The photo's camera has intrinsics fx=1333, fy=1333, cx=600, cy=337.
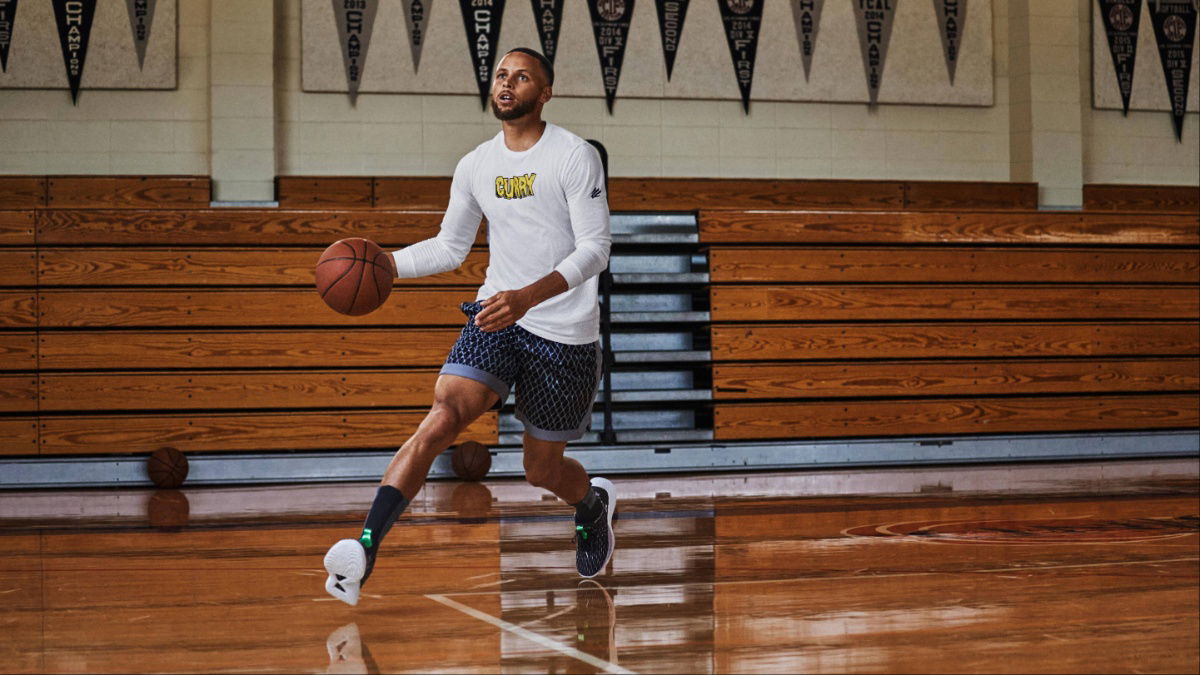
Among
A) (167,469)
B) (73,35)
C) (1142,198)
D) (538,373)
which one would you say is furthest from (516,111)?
(1142,198)

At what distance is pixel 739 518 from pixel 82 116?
16.8 feet

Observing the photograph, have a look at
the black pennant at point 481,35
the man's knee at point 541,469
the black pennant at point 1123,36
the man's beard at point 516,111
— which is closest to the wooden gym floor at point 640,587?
the man's knee at point 541,469

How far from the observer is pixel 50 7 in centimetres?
781

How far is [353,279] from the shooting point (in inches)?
122

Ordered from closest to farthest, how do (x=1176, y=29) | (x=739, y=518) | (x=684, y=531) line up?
(x=684, y=531) → (x=739, y=518) → (x=1176, y=29)

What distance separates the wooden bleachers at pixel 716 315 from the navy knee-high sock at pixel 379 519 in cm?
415

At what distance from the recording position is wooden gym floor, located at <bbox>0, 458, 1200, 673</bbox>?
2.31 metres

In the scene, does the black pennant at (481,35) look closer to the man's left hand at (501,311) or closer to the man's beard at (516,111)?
the man's beard at (516,111)

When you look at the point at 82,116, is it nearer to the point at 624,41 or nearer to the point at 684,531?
the point at 624,41

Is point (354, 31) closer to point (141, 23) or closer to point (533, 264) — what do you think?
point (141, 23)

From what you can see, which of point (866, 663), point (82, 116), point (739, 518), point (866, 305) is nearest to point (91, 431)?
point (82, 116)

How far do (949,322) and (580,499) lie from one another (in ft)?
15.9

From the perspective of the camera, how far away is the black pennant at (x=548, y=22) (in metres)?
8.28

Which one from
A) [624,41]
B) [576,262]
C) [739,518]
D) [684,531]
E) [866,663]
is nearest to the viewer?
[866,663]
